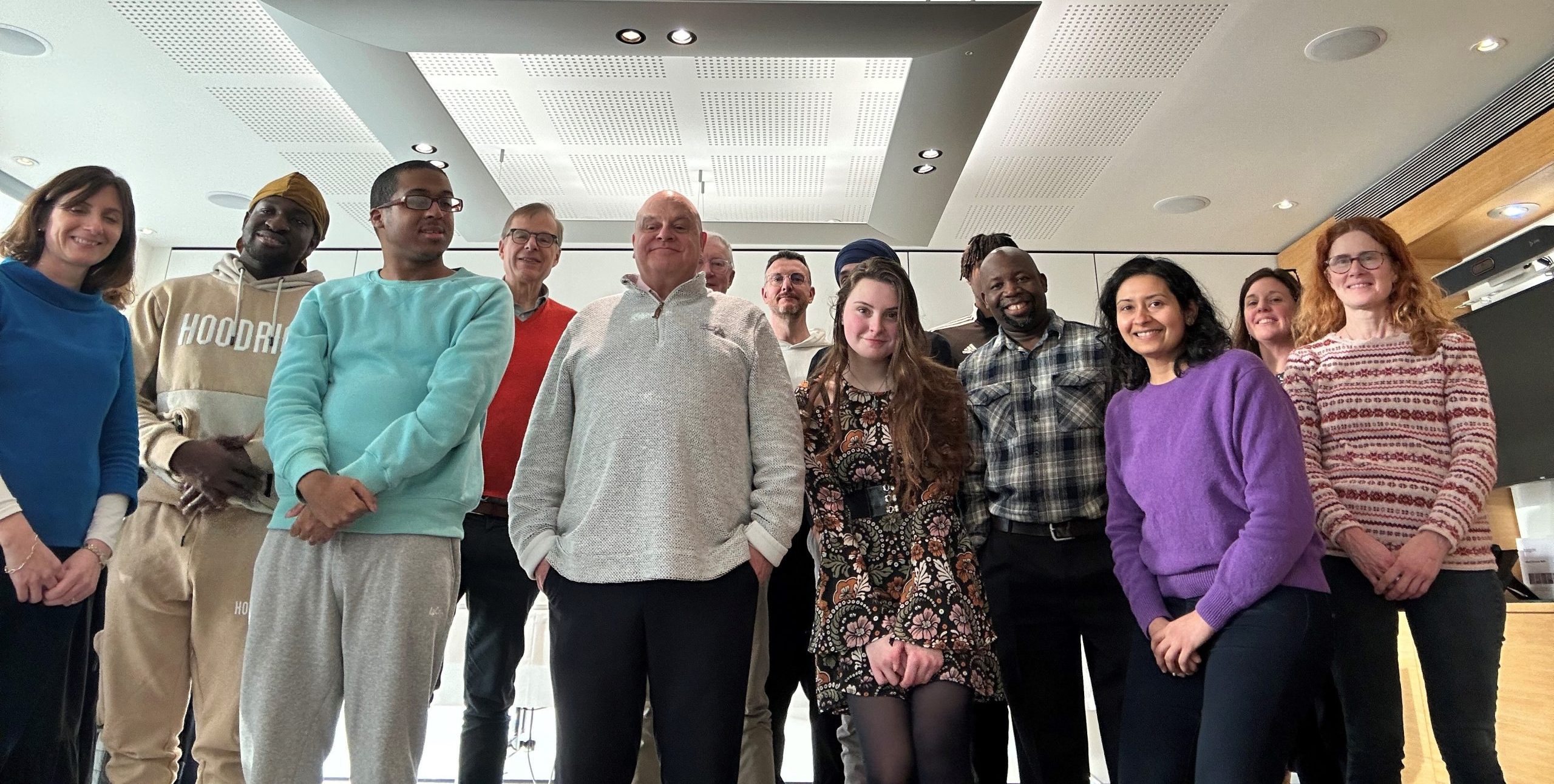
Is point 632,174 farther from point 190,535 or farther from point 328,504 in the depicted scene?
point 328,504

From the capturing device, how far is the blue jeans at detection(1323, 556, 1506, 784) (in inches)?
73.0

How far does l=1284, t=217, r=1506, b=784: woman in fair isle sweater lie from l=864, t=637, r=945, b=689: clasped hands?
92cm

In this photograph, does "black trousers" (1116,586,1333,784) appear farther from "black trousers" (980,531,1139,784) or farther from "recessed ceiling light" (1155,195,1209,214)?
"recessed ceiling light" (1155,195,1209,214)

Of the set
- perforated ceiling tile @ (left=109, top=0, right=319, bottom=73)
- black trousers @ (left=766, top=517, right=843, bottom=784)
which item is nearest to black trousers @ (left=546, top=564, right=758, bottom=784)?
black trousers @ (left=766, top=517, right=843, bottom=784)

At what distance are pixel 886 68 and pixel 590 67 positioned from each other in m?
1.33

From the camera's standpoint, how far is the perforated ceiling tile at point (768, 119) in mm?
4469

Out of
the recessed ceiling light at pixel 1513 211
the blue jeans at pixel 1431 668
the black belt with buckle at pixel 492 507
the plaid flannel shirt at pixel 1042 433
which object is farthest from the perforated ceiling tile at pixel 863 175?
the blue jeans at pixel 1431 668

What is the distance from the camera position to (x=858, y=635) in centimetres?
175

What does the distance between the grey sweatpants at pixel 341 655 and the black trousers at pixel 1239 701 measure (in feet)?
4.14

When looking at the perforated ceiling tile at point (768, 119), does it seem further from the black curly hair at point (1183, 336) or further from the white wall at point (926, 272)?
the black curly hair at point (1183, 336)

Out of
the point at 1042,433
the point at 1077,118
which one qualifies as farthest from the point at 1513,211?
the point at 1042,433

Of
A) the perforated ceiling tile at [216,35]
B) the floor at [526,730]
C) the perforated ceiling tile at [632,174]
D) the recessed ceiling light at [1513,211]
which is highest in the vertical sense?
the perforated ceiling tile at [216,35]

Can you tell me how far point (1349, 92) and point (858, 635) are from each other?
13.1 ft

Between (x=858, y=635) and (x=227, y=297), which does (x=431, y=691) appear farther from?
(x=227, y=297)
